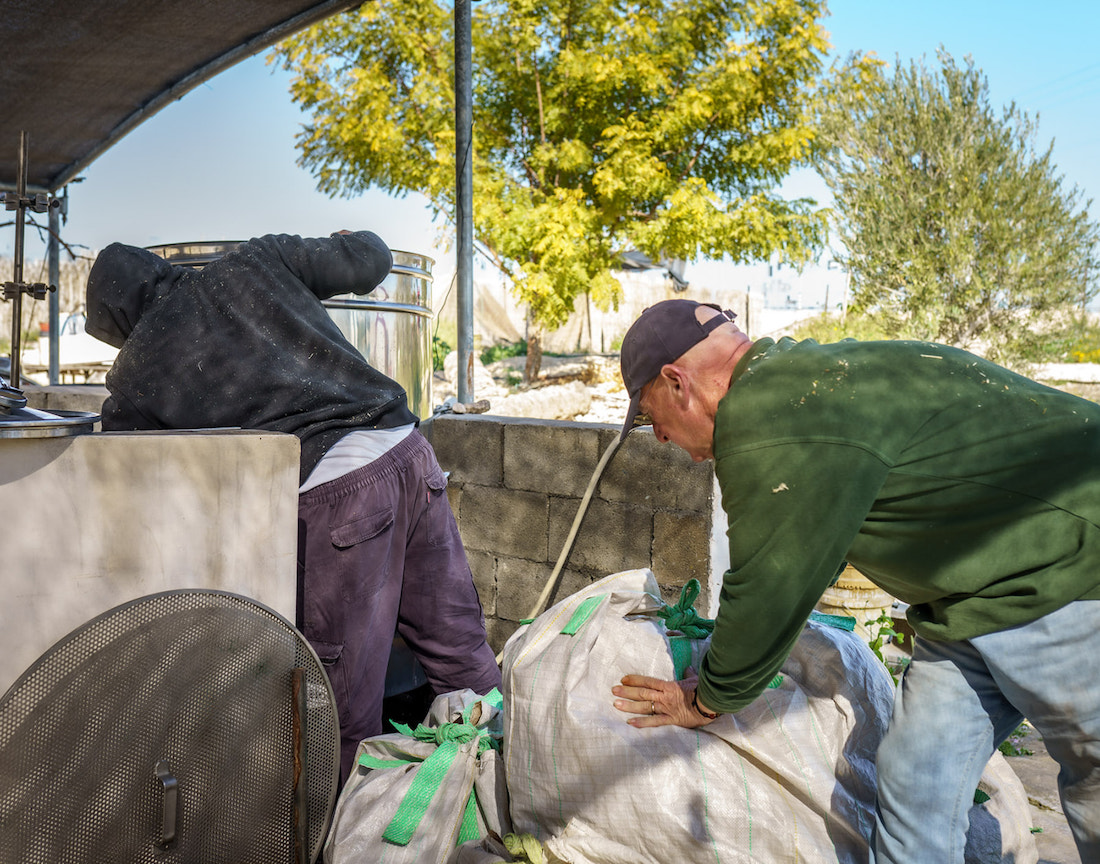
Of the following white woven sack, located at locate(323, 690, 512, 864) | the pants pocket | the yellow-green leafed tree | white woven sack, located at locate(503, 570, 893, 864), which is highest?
the yellow-green leafed tree

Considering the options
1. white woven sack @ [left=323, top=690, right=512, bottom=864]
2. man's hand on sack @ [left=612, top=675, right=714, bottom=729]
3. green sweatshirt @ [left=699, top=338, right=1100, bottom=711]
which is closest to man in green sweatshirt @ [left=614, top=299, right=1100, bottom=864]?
green sweatshirt @ [left=699, top=338, right=1100, bottom=711]

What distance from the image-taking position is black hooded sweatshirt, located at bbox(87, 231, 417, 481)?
2584mm

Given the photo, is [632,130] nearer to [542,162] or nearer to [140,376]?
[542,162]

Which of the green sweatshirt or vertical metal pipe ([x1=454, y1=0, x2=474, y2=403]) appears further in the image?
vertical metal pipe ([x1=454, y1=0, x2=474, y2=403])

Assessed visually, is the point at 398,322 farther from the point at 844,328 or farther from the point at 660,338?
the point at 844,328

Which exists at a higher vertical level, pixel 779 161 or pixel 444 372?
pixel 779 161

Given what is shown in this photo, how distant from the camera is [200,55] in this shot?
213 inches

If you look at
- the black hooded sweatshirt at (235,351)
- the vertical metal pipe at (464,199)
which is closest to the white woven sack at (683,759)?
the black hooded sweatshirt at (235,351)

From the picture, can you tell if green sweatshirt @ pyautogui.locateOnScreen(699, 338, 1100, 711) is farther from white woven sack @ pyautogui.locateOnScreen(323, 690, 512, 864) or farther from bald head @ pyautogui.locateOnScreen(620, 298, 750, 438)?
white woven sack @ pyautogui.locateOnScreen(323, 690, 512, 864)

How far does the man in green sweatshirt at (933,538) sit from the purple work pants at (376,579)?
1.11 metres

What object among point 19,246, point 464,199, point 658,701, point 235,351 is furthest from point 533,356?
point 658,701

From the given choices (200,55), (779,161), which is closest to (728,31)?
(779,161)

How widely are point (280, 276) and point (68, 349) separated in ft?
58.2

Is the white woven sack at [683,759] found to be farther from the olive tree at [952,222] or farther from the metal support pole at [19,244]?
the olive tree at [952,222]
